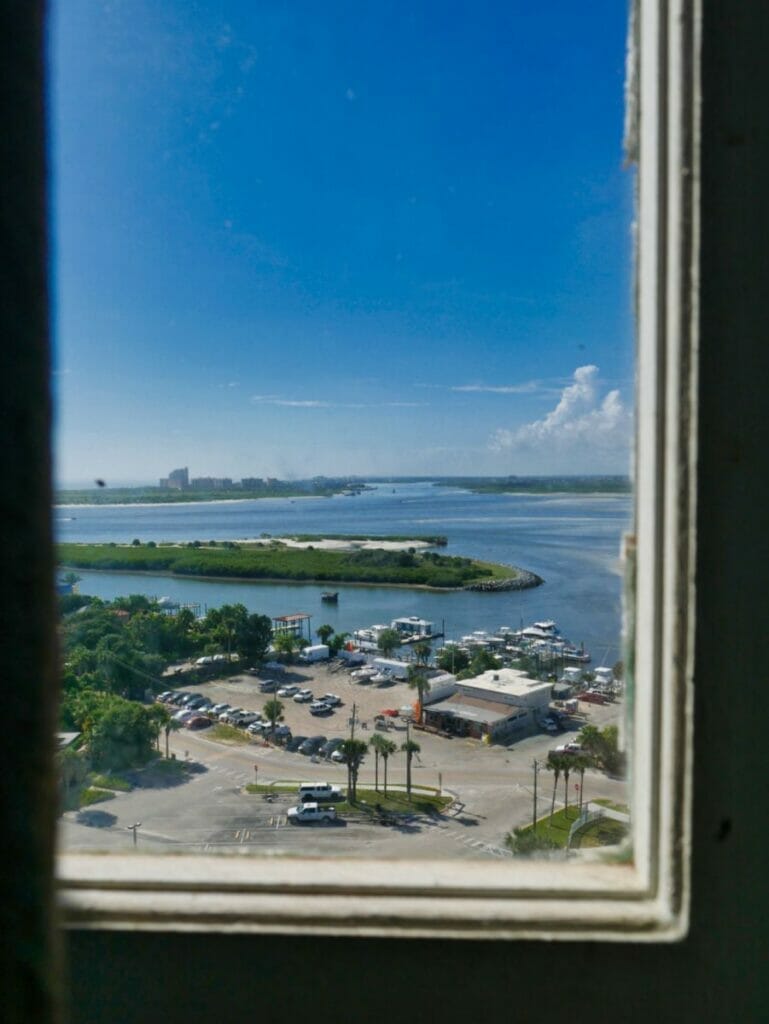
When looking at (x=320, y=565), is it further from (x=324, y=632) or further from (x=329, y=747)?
(x=329, y=747)

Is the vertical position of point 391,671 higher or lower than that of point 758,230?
lower

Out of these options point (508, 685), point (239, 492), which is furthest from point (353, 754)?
point (239, 492)

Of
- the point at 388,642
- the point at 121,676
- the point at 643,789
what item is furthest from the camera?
the point at 388,642

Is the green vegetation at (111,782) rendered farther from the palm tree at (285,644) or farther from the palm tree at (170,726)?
the palm tree at (285,644)

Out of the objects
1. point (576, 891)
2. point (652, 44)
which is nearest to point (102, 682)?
point (576, 891)

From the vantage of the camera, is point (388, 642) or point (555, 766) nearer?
point (555, 766)

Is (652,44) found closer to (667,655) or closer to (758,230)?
(758,230)
